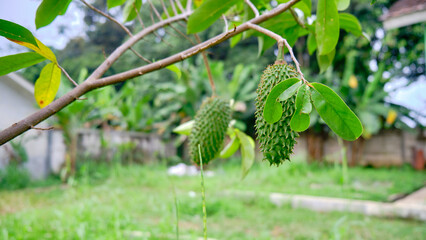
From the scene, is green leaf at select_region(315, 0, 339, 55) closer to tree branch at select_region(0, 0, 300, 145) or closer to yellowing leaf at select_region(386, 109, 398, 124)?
tree branch at select_region(0, 0, 300, 145)

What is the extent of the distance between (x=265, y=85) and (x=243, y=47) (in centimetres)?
872

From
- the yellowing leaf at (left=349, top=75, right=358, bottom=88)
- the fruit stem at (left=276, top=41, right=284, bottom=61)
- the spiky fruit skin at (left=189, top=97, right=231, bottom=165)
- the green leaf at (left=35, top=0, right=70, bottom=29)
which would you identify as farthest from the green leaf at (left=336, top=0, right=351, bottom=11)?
the yellowing leaf at (left=349, top=75, right=358, bottom=88)

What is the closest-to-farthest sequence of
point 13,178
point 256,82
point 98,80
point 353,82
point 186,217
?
point 98,80 → point 186,217 → point 13,178 → point 353,82 → point 256,82

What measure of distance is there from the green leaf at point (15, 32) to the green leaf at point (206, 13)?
31 cm

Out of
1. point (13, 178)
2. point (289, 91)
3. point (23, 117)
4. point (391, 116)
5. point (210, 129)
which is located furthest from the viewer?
point (391, 116)

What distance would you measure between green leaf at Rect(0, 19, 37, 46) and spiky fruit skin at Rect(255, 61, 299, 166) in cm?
43

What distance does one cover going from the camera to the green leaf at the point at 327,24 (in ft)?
2.06

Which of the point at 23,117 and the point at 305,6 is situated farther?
the point at 23,117

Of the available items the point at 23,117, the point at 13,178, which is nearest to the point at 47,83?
the point at 13,178

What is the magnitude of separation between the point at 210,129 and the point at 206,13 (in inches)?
15.2

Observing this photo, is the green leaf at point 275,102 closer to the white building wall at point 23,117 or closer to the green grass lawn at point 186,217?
the green grass lawn at point 186,217

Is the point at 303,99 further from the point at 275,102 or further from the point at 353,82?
the point at 353,82

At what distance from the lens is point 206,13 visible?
0.69 metres

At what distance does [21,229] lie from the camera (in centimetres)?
214
